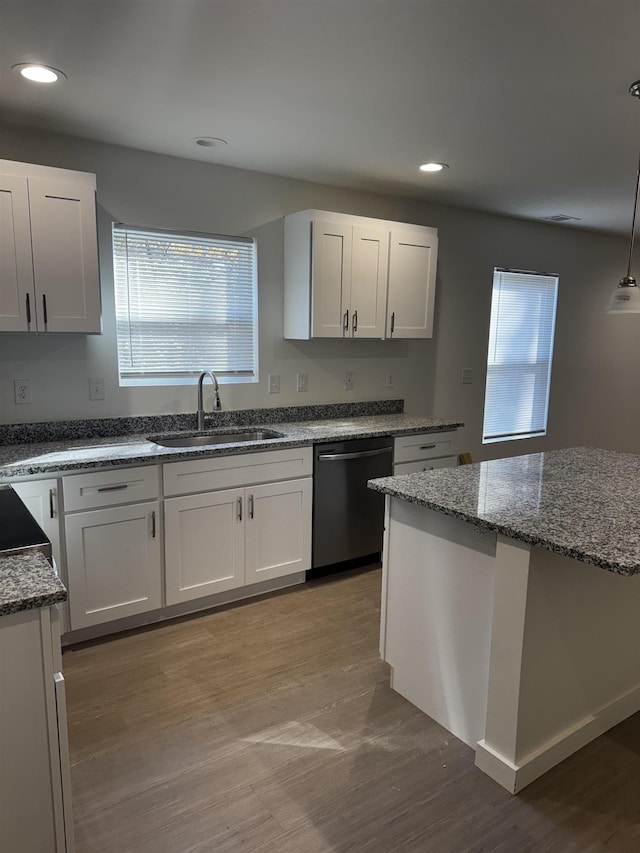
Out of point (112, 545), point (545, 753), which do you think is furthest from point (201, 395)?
point (545, 753)

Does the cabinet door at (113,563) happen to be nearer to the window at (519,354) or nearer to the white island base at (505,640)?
the white island base at (505,640)

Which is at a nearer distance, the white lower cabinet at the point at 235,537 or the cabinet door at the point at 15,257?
the cabinet door at the point at 15,257

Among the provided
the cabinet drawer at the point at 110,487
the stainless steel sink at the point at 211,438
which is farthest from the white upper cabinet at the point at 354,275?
the cabinet drawer at the point at 110,487

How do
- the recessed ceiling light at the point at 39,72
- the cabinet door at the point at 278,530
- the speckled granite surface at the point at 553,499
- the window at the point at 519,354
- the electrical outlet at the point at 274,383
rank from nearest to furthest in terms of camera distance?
the speckled granite surface at the point at 553,499 → the recessed ceiling light at the point at 39,72 → the cabinet door at the point at 278,530 → the electrical outlet at the point at 274,383 → the window at the point at 519,354

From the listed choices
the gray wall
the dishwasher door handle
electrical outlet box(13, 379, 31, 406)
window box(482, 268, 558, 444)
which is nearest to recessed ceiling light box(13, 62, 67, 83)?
the gray wall

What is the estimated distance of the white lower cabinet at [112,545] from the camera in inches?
103

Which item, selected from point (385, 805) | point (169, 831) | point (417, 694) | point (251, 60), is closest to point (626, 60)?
point (251, 60)

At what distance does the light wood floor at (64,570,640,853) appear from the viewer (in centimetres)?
171

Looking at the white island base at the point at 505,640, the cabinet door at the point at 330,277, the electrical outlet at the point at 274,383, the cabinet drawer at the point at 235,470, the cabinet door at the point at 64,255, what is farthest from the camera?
the electrical outlet at the point at 274,383

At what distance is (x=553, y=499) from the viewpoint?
6.77 ft

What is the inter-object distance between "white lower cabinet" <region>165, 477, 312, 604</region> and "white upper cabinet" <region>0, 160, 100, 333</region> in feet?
3.40

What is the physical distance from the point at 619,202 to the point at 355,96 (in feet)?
9.04

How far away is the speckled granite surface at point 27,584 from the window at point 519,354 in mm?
4256

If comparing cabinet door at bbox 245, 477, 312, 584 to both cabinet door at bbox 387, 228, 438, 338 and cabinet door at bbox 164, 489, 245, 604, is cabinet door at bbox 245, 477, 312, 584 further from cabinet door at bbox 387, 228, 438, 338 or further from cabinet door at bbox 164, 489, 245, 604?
cabinet door at bbox 387, 228, 438, 338
